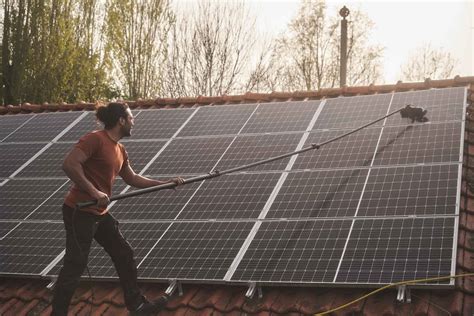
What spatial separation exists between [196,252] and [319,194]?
59.1 inches

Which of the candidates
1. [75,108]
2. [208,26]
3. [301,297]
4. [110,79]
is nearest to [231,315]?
[301,297]

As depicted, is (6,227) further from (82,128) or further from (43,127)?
(43,127)

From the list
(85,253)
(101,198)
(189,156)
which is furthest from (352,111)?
(101,198)

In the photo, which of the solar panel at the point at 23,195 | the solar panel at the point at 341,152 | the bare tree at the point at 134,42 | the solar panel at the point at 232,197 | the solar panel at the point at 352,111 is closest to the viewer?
the solar panel at the point at 232,197

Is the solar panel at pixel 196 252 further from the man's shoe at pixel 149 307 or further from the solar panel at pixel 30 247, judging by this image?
the solar panel at pixel 30 247

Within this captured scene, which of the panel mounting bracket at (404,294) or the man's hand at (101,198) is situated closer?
the man's hand at (101,198)

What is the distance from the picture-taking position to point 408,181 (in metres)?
7.63

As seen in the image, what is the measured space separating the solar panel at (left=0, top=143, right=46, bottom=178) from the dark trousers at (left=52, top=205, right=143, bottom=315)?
409 centimetres

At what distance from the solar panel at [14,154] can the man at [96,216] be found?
162 inches

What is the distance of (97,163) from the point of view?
6242 millimetres

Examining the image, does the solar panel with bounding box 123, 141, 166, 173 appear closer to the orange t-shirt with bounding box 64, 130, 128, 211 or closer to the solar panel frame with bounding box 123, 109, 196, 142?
the solar panel frame with bounding box 123, 109, 196, 142

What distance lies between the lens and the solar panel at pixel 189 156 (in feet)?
29.6

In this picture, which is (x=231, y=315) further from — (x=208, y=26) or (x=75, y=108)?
(x=208, y=26)

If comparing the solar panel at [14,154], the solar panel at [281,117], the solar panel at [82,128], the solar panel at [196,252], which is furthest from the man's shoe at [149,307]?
the solar panel at [82,128]
